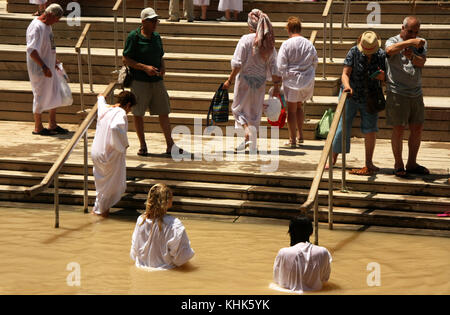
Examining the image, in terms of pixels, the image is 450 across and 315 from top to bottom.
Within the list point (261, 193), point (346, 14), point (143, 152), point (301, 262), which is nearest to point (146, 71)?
point (143, 152)

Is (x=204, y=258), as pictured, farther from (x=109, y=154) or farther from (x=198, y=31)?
(x=198, y=31)

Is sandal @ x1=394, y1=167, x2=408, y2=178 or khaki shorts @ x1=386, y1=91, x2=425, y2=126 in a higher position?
khaki shorts @ x1=386, y1=91, x2=425, y2=126

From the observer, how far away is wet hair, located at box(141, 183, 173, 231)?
23.9 ft

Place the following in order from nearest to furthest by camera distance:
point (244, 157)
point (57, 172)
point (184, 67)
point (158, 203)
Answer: point (158, 203)
point (57, 172)
point (244, 157)
point (184, 67)

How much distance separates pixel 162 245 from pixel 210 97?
17.5ft

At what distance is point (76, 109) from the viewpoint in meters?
12.6

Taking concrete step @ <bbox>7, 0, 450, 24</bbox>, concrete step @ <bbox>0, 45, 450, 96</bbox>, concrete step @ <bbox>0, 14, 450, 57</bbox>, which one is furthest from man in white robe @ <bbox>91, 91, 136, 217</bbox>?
concrete step @ <bbox>7, 0, 450, 24</bbox>

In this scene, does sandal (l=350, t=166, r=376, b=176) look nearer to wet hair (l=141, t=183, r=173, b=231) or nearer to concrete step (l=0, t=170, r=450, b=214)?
concrete step (l=0, t=170, r=450, b=214)

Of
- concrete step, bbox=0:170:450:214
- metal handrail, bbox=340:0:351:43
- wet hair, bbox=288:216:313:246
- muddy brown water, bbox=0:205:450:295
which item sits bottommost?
muddy brown water, bbox=0:205:450:295

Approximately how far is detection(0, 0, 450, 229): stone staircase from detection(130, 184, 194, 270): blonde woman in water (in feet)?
6.49

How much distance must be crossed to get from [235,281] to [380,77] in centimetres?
338

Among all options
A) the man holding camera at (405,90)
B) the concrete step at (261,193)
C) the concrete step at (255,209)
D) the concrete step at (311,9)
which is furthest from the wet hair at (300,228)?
the concrete step at (311,9)

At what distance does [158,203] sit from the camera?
7.30 meters

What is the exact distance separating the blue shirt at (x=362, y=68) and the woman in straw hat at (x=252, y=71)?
144 centimetres
